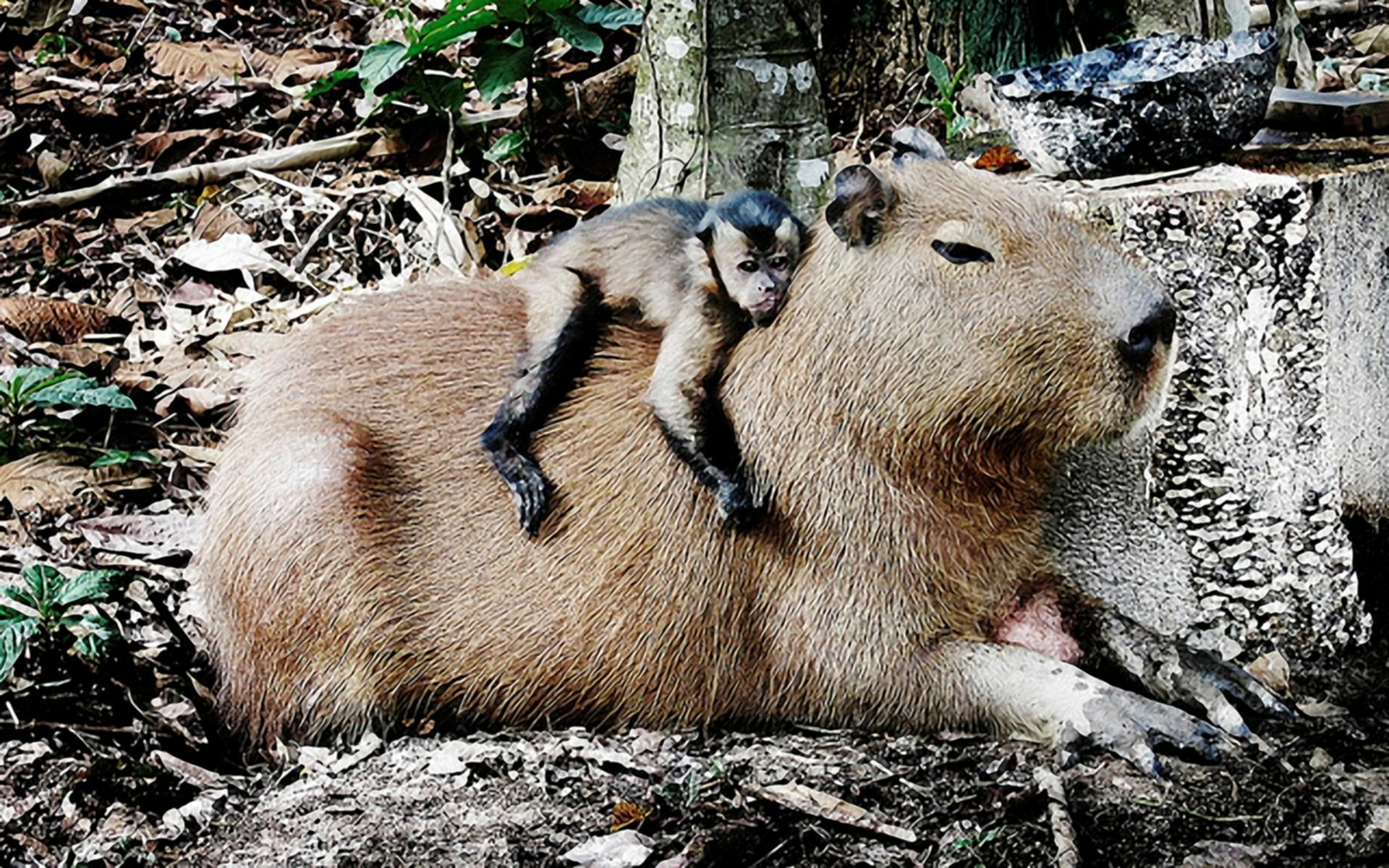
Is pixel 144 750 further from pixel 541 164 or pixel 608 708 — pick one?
pixel 541 164

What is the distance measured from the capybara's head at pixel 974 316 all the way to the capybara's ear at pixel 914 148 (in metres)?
0.08

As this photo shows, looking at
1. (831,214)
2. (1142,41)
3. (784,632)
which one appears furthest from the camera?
(1142,41)

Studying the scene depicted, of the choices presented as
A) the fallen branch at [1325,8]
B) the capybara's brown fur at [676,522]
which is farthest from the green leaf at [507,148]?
the fallen branch at [1325,8]

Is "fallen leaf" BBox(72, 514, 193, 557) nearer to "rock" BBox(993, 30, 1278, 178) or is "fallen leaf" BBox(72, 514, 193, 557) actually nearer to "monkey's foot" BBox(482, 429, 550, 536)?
"monkey's foot" BBox(482, 429, 550, 536)

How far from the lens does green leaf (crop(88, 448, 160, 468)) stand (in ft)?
18.1

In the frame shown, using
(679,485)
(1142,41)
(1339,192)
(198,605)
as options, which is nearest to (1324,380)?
(1339,192)

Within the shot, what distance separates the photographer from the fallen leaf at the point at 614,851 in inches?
129

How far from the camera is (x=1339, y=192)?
3.95 m

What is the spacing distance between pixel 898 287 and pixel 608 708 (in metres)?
1.33

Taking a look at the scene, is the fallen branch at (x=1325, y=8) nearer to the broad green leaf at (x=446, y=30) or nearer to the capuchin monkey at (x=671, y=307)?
the broad green leaf at (x=446, y=30)

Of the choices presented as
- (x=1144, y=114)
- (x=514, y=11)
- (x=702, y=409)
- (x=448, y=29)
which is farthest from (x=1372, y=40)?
(x=702, y=409)

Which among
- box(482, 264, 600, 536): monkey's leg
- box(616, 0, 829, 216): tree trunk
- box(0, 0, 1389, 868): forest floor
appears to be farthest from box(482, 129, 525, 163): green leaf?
box(482, 264, 600, 536): monkey's leg

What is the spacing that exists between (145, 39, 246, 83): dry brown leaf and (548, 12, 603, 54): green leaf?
230 cm

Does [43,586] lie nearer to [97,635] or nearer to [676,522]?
[97,635]
